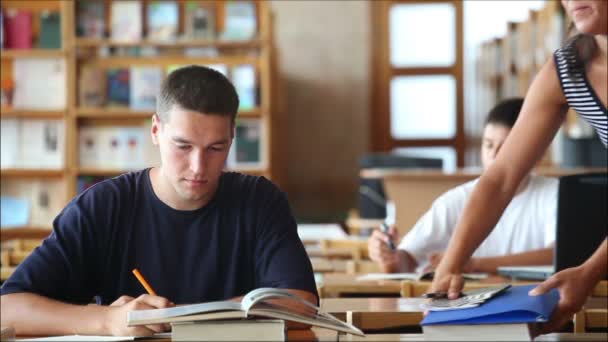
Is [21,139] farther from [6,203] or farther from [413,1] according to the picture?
[413,1]

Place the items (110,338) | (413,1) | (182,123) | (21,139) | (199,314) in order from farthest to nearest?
(413,1), (21,139), (182,123), (110,338), (199,314)

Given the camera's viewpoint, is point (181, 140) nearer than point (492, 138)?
Yes

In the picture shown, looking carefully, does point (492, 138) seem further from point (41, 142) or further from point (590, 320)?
point (41, 142)

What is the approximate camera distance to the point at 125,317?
1717mm

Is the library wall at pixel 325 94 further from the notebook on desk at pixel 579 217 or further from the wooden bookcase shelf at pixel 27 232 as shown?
the notebook on desk at pixel 579 217

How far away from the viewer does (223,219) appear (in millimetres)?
2137

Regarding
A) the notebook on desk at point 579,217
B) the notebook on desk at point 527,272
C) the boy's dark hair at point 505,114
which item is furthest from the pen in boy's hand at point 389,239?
the notebook on desk at point 579,217

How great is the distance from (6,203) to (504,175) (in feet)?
19.0

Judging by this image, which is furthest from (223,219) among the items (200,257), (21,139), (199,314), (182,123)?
(21,139)

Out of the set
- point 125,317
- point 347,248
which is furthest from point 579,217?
point 347,248

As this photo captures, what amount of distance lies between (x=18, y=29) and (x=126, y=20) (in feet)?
2.42

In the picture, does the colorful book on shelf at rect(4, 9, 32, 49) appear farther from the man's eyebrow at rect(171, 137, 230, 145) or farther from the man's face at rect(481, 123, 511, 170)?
the man's eyebrow at rect(171, 137, 230, 145)

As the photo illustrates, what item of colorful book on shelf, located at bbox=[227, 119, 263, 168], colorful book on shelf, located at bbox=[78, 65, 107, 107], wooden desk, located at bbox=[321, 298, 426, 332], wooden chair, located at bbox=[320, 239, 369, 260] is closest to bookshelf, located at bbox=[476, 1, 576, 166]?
Answer: colorful book on shelf, located at bbox=[227, 119, 263, 168]

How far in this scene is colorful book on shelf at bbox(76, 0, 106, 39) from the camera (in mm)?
7328
